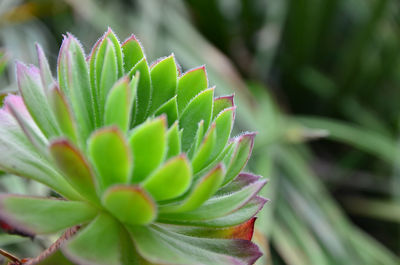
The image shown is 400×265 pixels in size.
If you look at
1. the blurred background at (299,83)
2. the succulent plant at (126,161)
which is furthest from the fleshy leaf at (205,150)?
the blurred background at (299,83)

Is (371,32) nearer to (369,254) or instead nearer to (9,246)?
(369,254)

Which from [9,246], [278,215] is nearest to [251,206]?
[9,246]

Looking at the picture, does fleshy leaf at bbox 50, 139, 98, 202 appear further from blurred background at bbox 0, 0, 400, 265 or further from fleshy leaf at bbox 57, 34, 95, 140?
blurred background at bbox 0, 0, 400, 265

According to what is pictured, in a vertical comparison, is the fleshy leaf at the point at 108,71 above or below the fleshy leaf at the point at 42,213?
above

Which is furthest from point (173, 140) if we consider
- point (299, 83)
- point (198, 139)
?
point (299, 83)

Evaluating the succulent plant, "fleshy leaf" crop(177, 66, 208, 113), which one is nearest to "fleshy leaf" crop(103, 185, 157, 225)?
the succulent plant

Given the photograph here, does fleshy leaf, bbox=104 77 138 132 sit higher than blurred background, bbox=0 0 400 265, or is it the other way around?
blurred background, bbox=0 0 400 265

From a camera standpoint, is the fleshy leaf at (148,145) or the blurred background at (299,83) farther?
the blurred background at (299,83)

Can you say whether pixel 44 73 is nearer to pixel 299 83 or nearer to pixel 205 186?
pixel 205 186

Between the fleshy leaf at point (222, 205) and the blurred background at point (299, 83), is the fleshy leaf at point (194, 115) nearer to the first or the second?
the fleshy leaf at point (222, 205)
